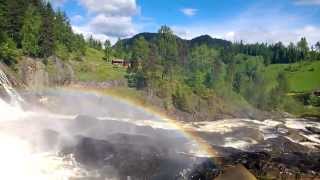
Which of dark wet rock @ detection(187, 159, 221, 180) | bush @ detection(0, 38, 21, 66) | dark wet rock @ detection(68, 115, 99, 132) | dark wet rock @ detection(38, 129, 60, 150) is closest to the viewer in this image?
dark wet rock @ detection(187, 159, 221, 180)

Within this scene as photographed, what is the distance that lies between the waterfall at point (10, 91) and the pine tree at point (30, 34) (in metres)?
17.0

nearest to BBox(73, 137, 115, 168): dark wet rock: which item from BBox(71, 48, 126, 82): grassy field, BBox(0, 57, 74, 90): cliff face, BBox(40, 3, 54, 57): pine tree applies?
BBox(0, 57, 74, 90): cliff face

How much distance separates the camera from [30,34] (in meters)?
97.1

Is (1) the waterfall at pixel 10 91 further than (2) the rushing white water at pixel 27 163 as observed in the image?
Yes

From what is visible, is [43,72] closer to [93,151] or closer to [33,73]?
[33,73]

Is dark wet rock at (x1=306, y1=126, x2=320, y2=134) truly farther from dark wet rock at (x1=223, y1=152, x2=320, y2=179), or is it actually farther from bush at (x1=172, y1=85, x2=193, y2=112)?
dark wet rock at (x1=223, y1=152, x2=320, y2=179)

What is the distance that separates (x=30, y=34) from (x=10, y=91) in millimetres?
24768

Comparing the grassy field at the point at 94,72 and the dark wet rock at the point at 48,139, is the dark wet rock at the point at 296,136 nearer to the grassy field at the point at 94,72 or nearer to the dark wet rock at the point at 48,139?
the dark wet rock at the point at 48,139

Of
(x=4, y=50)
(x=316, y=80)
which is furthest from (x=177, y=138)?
(x=316, y=80)

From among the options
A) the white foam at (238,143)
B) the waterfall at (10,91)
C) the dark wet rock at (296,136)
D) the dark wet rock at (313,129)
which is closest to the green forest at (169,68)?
the waterfall at (10,91)

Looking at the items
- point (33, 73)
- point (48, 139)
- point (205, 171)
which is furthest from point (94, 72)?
point (205, 171)

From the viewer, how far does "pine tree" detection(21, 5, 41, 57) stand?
315 feet

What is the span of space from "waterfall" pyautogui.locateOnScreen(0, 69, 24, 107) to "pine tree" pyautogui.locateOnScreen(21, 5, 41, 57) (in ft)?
55.7

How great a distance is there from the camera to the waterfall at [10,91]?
74.0 metres
